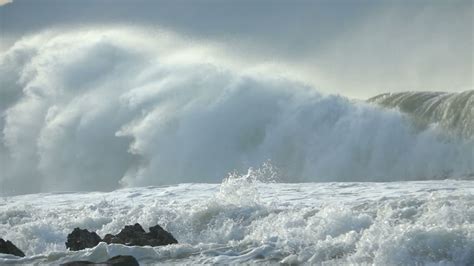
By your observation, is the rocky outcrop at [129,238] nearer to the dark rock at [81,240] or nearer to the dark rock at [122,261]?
the dark rock at [81,240]

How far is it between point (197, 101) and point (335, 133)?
5228 millimetres

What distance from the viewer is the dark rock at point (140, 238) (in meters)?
11.6

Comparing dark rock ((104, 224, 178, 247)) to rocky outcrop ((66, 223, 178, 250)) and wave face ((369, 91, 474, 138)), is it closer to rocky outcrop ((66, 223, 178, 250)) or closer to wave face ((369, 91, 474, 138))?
rocky outcrop ((66, 223, 178, 250))

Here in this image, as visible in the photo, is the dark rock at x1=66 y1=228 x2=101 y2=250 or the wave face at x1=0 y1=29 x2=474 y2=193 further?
the wave face at x1=0 y1=29 x2=474 y2=193

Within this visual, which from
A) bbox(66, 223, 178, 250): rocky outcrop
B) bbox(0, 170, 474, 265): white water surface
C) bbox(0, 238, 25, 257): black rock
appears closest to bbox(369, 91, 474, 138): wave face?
bbox(0, 170, 474, 265): white water surface

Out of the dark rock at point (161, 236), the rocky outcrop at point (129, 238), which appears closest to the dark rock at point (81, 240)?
the rocky outcrop at point (129, 238)

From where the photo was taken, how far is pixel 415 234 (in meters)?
10.1

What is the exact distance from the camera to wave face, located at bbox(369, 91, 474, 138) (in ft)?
74.7

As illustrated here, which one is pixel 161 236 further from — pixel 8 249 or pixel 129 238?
pixel 8 249

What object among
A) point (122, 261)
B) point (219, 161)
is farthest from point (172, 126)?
point (122, 261)

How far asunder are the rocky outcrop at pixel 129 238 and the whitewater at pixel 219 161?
0.42m

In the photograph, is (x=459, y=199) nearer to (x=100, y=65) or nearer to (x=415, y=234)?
(x=415, y=234)

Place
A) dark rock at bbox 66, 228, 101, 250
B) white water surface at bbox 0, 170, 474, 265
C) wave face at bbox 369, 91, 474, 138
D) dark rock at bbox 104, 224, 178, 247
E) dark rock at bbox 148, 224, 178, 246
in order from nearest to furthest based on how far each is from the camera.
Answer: white water surface at bbox 0, 170, 474, 265, dark rock at bbox 104, 224, 178, 247, dark rock at bbox 148, 224, 178, 246, dark rock at bbox 66, 228, 101, 250, wave face at bbox 369, 91, 474, 138

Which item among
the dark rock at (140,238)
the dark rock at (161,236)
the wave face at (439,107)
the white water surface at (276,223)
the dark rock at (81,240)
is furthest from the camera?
the wave face at (439,107)
